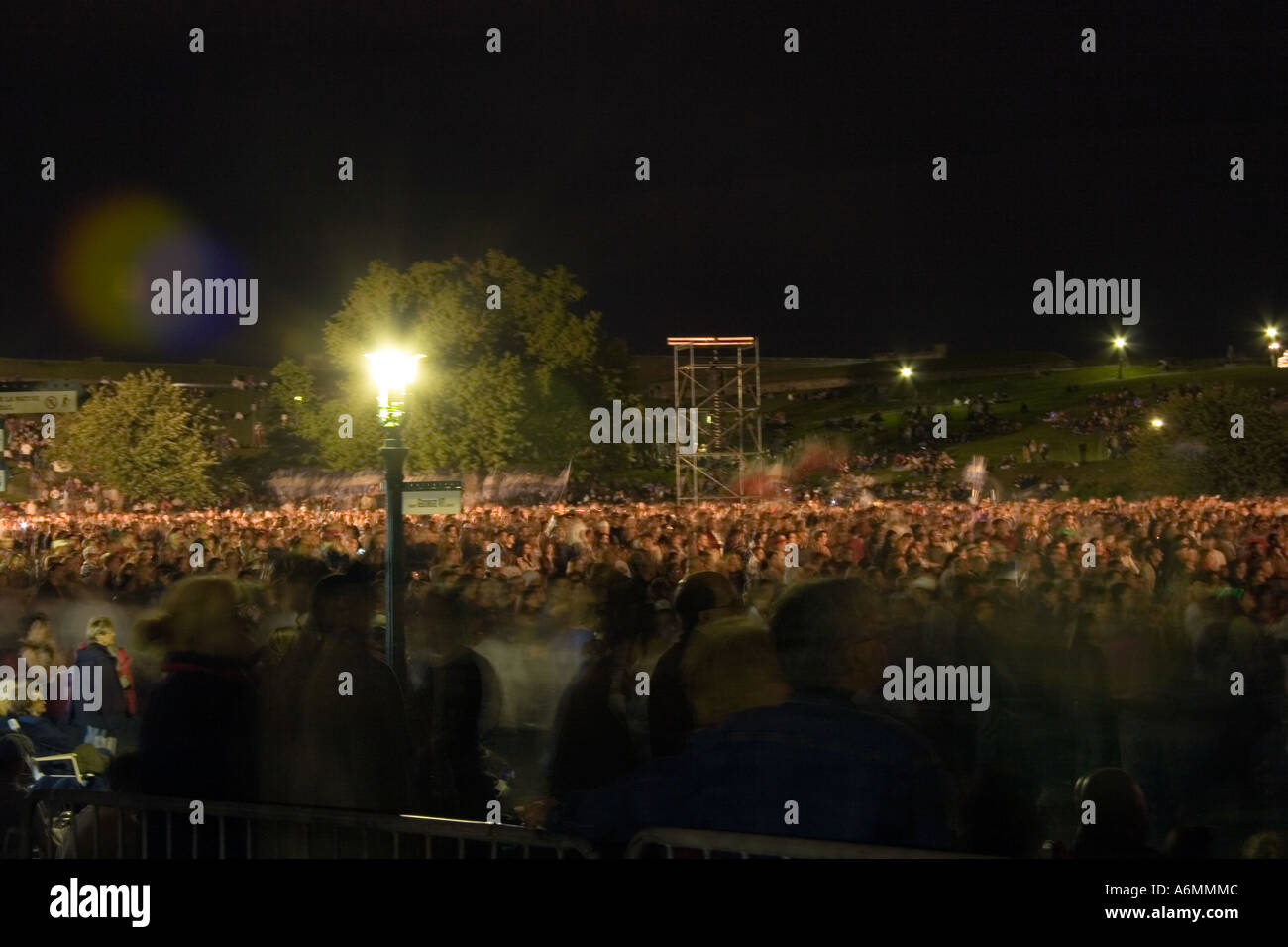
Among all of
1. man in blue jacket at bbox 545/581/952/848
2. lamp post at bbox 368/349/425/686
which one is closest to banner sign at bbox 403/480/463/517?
lamp post at bbox 368/349/425/686

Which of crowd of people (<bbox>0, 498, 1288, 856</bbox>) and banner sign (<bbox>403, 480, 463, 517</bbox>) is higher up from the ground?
banner sign (<bbox>403, 480, 463, 517</bbox>)

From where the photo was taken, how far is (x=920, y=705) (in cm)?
609

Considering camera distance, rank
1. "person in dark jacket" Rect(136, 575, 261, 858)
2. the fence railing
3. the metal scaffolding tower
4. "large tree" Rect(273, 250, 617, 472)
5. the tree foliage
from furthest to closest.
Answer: "large tree" Rect(273, 250, 617, 472)
the tree foliage
the metal scaffolding tower
"person in dark jacket" Rect(136, 575, 261, 858)
the fence railing

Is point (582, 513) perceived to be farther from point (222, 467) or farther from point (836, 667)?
point (222, 467)

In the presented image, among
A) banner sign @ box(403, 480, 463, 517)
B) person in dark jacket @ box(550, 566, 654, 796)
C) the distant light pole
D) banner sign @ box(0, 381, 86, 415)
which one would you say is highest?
the distant light pole

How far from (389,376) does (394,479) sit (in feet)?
4.33

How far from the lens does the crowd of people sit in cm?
347

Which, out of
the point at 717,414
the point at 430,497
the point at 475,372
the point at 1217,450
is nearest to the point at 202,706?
the point at 430,497

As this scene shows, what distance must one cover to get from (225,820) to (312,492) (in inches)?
1389

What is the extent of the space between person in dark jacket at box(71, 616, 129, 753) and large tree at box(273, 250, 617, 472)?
26802 mm

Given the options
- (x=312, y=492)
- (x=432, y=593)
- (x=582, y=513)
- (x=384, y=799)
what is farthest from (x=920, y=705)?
(x=312, y=492)

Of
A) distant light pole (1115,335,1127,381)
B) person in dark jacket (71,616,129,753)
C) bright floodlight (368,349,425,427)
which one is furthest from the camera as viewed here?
distant light pole (1115,335,1127,381)

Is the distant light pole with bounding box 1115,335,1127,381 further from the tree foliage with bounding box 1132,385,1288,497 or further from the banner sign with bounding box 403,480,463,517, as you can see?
the banner sign with bounding box 403,480,463,517

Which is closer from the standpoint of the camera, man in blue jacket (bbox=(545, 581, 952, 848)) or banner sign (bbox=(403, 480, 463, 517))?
man in blue jacket (bbox=(545, 581, 952, 848))
